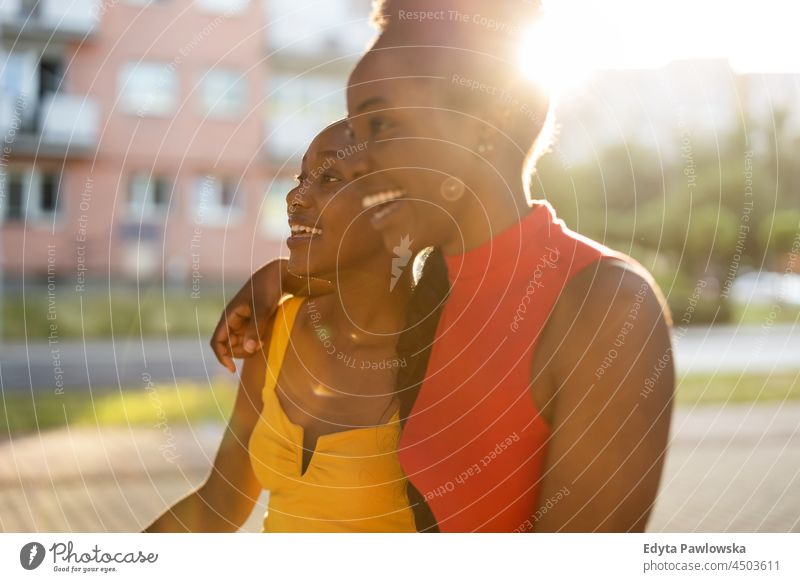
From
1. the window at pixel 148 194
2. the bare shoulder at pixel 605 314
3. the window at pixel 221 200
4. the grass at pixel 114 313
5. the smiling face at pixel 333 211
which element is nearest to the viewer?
the bare shoulder at pixel 605 314

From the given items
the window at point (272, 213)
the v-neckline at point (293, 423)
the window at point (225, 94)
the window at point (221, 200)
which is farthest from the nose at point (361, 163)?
the window at point (272, 213)

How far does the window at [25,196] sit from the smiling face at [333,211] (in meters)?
5.11

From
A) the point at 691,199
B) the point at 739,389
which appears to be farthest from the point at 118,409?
the point at 739,389

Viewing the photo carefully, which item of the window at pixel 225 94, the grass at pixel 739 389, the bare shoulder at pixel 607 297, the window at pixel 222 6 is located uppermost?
the window at pixel 225 94

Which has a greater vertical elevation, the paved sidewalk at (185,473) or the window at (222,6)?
the window at (222,6)

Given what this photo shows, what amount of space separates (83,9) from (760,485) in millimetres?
4513

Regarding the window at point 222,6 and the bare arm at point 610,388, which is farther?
the window at point 222,6

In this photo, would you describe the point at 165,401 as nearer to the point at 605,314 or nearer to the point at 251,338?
the point at 251,338

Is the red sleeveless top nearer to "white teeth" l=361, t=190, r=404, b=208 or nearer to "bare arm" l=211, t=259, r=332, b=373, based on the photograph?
"white teeth" l=361, t=190, r=404, b=208

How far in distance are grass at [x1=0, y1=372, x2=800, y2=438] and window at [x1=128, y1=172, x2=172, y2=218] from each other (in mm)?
1108

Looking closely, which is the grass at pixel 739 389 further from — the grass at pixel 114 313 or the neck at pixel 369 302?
the neck at pixel 369 302

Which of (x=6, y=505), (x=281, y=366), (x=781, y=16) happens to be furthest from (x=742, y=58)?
(x=6, y=505)

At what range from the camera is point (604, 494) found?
0.86 metres

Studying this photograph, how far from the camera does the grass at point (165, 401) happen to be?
408 cm
